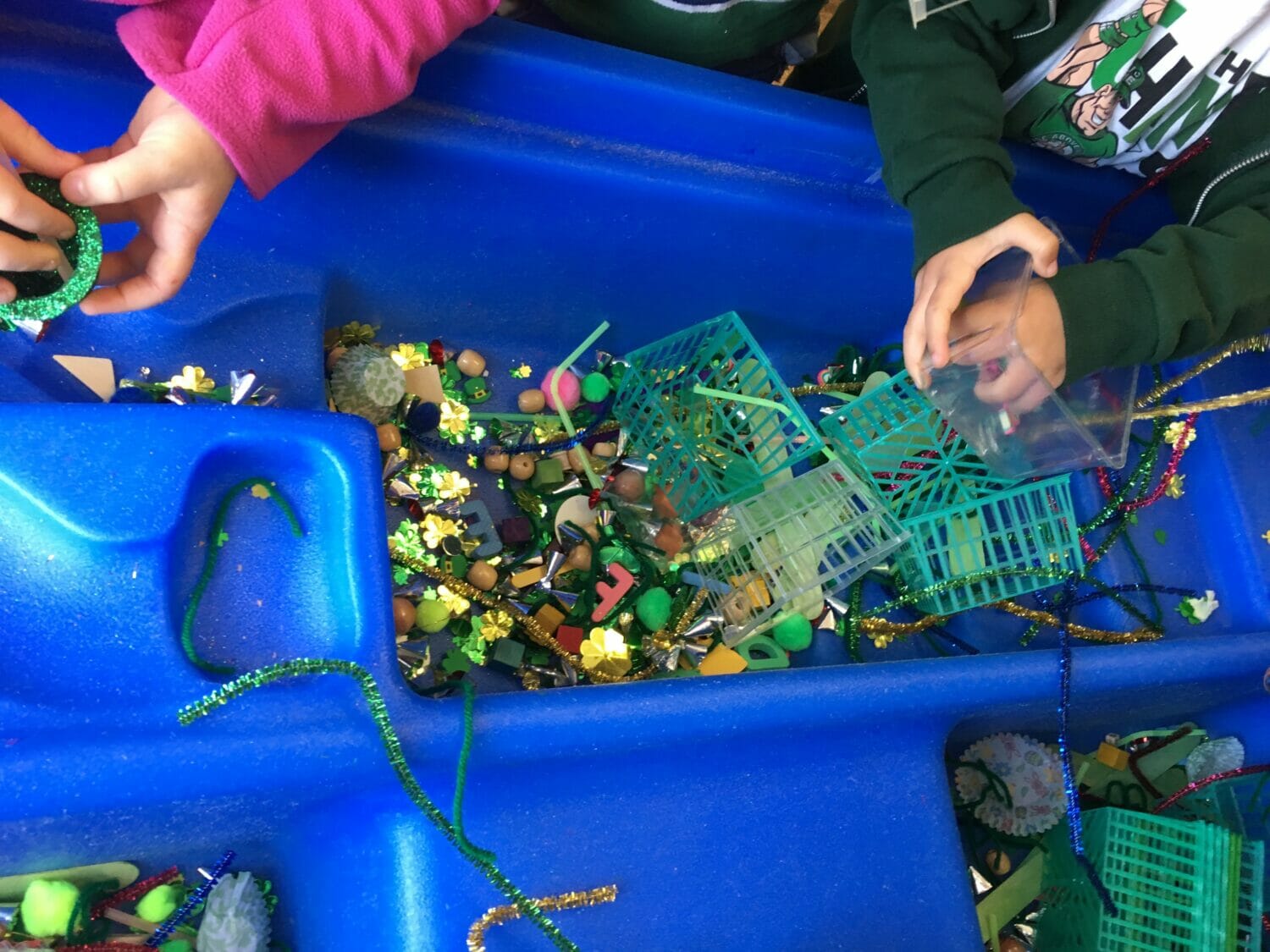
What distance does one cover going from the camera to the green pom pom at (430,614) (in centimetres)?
68

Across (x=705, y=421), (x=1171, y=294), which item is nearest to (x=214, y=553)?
(x=705, y=421)

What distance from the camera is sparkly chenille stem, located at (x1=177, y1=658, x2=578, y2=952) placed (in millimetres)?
459

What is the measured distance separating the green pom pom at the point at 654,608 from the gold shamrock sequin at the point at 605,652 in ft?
0.13

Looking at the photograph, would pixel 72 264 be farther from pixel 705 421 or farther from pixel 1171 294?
pixel 1171 294

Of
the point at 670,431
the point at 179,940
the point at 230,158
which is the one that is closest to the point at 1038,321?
the point at 670,431

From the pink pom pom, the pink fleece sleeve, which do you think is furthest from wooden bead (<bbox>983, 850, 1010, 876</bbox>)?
the pink fleece sleeve

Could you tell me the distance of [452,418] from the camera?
29.9 inches

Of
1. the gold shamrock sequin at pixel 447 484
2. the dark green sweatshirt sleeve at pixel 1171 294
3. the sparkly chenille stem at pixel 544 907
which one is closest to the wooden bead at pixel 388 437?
the gold shamrock sequin at pixel 447 484

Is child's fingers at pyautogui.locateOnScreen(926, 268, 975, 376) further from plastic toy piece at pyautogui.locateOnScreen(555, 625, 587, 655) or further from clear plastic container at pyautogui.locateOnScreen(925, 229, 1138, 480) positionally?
plastic toy piece at pyautogui.locateOnScreen(555, 625, 587, 655)

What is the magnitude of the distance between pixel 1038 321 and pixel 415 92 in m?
0.45

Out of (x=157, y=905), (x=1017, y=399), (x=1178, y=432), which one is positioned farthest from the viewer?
(x=1178, y=432)

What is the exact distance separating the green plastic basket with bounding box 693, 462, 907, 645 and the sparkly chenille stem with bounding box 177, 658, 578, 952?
0.29 m

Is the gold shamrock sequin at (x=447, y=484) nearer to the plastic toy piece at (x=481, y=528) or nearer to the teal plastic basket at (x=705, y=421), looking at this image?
the plastic toy piece at (x=481, y=528)

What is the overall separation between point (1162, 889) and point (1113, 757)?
173 millimetres
